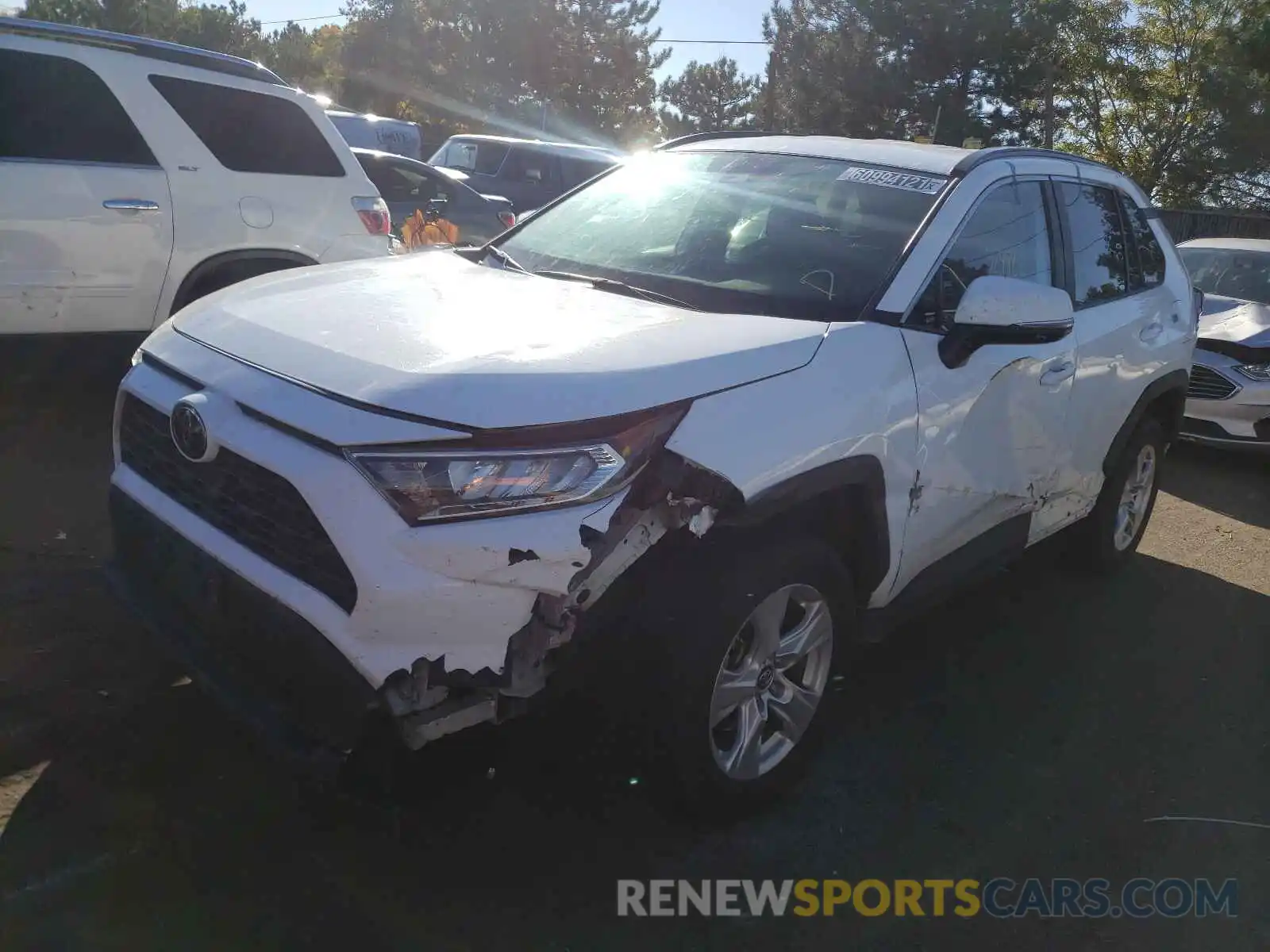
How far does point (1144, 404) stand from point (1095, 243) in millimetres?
790

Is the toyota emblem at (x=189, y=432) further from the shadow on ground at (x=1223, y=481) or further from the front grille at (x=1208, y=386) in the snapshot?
the front grille at (x=1208, y=386)

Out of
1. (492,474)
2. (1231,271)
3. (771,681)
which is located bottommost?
(771,681)

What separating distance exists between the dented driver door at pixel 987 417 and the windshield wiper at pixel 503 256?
55.4 inches

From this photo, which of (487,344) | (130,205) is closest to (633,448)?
(487,344)

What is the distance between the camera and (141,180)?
5383 millimetres

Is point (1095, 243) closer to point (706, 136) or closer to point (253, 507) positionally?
point (706, 136)

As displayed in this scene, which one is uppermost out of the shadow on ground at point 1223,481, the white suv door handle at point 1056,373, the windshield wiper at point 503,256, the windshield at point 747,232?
the windshield at point 747,232

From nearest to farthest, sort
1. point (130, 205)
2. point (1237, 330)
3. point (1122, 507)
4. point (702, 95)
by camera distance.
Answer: point (1122, 507) → point (130, 205) → point (1237, 330) → point (702, 95)

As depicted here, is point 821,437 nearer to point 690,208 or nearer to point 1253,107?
point 690,208

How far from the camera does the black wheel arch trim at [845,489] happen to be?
103 inches

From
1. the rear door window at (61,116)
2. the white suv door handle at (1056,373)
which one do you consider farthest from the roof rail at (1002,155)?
the rear door window at (61,116)

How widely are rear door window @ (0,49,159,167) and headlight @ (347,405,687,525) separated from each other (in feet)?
12.9

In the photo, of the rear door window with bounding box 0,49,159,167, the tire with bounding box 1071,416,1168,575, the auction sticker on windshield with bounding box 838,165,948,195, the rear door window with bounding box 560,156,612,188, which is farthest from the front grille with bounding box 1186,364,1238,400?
the rear door window with bounding box 560,156,612,188

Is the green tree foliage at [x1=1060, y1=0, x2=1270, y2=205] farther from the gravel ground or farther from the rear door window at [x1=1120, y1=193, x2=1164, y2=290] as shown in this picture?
the gravel ground
